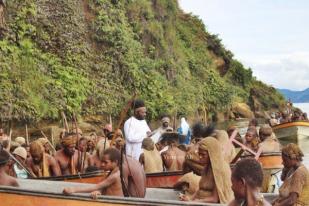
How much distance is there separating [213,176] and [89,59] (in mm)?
19548

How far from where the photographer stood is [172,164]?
10.4m

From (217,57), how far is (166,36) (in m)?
18.6

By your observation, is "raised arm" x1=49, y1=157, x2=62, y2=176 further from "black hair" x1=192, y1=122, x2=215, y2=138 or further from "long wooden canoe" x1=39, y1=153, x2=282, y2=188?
"black hair" x1=192, y1=122, x2=215, y2=138

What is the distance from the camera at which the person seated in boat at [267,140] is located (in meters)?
11.1

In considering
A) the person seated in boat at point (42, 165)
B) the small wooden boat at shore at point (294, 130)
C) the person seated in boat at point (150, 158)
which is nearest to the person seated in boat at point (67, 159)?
the person seated in boat at point (42, 165)

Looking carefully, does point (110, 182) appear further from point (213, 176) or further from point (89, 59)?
point (89, 59)

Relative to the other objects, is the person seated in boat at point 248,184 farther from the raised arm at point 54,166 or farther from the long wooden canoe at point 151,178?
the raised arm at point 54,166

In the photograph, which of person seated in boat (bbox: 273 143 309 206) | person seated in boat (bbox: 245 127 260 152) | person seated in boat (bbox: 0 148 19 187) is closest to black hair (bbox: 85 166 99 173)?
person seated in boat (bbox: 0 148 19 187)

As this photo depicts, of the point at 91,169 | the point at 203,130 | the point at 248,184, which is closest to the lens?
the point at 248,184

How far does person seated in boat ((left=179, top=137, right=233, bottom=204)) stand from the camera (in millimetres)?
6055

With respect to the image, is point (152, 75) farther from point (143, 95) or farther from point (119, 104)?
point (119, 104)

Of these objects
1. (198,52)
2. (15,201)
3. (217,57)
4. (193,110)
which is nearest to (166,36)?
(193,110)

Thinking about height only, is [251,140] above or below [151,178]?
above

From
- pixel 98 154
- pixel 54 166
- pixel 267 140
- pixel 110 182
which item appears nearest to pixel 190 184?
pixel 110 182
